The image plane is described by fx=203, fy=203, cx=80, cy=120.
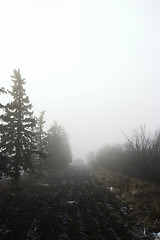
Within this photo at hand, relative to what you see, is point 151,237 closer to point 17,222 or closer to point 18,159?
point 17,222

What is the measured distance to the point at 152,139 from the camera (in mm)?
23844

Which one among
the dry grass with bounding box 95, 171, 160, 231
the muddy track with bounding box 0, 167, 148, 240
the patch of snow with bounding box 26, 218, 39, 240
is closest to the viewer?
the patch of snow with bounding box 26, 218, 39, 240

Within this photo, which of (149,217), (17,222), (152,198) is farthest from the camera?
(152,198)

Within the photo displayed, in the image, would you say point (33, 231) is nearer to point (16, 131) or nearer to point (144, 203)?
point (144, 203)

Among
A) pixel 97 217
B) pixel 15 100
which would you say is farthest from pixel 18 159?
A: pixel 97 217

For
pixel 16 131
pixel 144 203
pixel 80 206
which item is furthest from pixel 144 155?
pixel 16 131

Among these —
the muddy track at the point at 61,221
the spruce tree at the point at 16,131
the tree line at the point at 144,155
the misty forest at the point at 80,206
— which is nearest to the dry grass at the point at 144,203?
the misty forest at the point at 80,206

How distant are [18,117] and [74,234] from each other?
14756mm

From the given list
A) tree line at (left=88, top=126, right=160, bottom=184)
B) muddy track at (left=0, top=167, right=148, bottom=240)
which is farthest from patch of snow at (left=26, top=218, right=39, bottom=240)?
tree line at (left=88, top=126, right=160, bottom=184)

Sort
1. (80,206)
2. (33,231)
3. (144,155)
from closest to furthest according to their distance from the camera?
(33,231) < (80,206) < (144,155)

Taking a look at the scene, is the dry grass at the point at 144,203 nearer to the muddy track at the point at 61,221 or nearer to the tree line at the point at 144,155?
the muddy track at the point at 61,221

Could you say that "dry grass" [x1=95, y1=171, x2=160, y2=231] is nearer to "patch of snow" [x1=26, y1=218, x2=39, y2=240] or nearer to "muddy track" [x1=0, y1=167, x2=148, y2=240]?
"muddy track" [x1=0, y1=167, x2=148, y2=240]

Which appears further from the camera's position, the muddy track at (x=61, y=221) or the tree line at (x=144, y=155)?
the tree line at (x=144, y=155)

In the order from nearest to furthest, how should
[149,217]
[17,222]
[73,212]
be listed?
[17,222], [149,217], [73,212]
